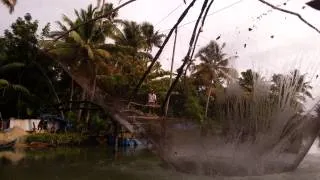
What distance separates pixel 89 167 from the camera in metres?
19.0

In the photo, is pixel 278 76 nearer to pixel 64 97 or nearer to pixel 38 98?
pixel 38 98

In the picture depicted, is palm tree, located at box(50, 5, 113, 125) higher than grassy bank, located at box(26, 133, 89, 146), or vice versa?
→ palm tree, located at box(50, 5, 113, 125)

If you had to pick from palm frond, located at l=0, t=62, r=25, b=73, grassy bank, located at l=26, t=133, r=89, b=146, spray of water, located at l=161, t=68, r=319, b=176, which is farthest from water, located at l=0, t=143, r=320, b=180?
palm frond, located at l=0, t=62, r=25, b=73

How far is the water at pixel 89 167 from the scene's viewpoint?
15.5 m

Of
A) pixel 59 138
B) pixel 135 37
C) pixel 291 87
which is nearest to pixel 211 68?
pixel 135 37

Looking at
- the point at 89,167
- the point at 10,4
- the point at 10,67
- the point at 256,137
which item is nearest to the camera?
the point at 256,137

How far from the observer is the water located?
1545cm

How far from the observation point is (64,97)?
31.0m

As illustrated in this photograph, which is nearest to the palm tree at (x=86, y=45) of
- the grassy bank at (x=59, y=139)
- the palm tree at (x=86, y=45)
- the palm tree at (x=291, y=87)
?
the palm tree at (x=86, y=45)

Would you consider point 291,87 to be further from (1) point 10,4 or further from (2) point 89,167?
(1) point 10,4

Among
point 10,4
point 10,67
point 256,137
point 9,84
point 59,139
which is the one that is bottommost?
point 59,139

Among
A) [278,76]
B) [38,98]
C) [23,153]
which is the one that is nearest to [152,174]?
[278,76]

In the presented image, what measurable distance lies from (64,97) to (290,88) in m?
19.6

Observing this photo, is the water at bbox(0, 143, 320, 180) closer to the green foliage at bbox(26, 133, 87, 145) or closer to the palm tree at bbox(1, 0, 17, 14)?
the green foliage at bbox(26, 133, 87, 145)
